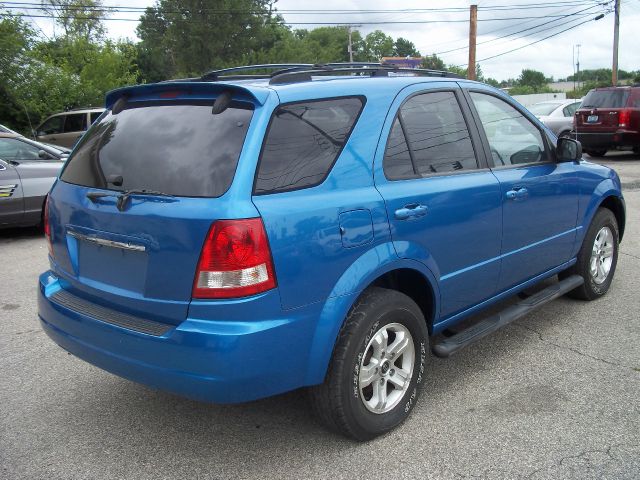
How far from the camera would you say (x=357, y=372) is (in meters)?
2.85

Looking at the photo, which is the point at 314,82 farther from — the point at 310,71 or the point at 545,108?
the point at 545,108

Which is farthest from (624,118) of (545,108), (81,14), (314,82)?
(81,14)

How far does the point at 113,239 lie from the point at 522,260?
2618 mm

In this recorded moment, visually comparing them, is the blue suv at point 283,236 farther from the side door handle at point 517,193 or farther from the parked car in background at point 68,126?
the parked car in background at point 68,126

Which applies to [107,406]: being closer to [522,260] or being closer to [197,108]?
[197,108]

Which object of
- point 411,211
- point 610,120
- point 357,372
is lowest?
point 357,372

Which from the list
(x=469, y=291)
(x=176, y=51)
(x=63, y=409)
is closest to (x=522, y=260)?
(x=469, y=291)

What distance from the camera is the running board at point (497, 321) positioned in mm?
3354

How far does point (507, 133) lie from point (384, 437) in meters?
2.25

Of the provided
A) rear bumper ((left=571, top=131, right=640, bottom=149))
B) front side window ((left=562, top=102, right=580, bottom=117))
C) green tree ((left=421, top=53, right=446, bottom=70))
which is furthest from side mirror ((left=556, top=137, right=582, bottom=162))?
green tree ((left=421, top=53, right=446, bottom=70))

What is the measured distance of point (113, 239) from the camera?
107 inches

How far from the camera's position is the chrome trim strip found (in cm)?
264

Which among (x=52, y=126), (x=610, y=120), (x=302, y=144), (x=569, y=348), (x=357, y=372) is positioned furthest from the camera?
(x=52, y=126)

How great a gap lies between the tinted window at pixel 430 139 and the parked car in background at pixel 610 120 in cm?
1259
